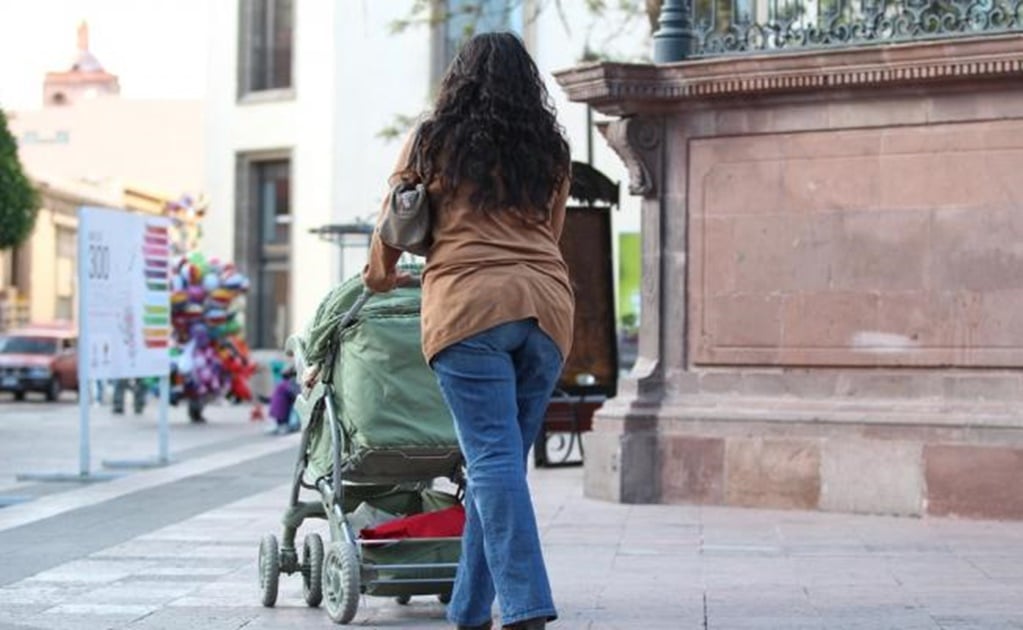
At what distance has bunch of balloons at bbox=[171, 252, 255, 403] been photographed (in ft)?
88.5

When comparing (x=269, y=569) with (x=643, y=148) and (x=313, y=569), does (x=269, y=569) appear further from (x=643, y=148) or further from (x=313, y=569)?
(x=643, y=148)

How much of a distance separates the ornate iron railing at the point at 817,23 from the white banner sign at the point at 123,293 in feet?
17.9

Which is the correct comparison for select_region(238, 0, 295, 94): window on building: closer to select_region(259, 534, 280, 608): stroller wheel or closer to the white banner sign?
the white banner sign

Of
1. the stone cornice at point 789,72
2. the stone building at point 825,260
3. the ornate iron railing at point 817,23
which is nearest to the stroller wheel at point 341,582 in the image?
the stone building at point 825,260

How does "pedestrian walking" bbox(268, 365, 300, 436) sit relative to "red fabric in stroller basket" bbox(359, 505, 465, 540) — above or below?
below

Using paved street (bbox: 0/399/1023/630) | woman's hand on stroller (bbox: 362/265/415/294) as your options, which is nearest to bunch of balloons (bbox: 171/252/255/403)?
paved street (bbox: 0/399/1023/630)

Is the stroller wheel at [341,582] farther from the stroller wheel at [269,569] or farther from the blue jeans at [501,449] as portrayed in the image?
the blue jeans at [501,449]

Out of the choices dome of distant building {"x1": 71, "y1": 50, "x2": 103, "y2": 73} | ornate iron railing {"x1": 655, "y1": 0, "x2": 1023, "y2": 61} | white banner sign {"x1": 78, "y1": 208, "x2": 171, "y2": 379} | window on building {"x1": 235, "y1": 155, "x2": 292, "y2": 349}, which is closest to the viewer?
ornate iron railing {"x1": 655, "y1": 0, "x2": 1023, "y2": 61}

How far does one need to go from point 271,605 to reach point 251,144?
124 feet

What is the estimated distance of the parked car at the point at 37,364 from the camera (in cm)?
4231

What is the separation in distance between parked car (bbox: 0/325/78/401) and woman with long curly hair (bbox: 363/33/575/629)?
37427 mm

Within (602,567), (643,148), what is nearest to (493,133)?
(602,567)

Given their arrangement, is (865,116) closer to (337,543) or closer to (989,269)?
(989,269)

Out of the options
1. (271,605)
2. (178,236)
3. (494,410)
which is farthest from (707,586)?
(178,236)
